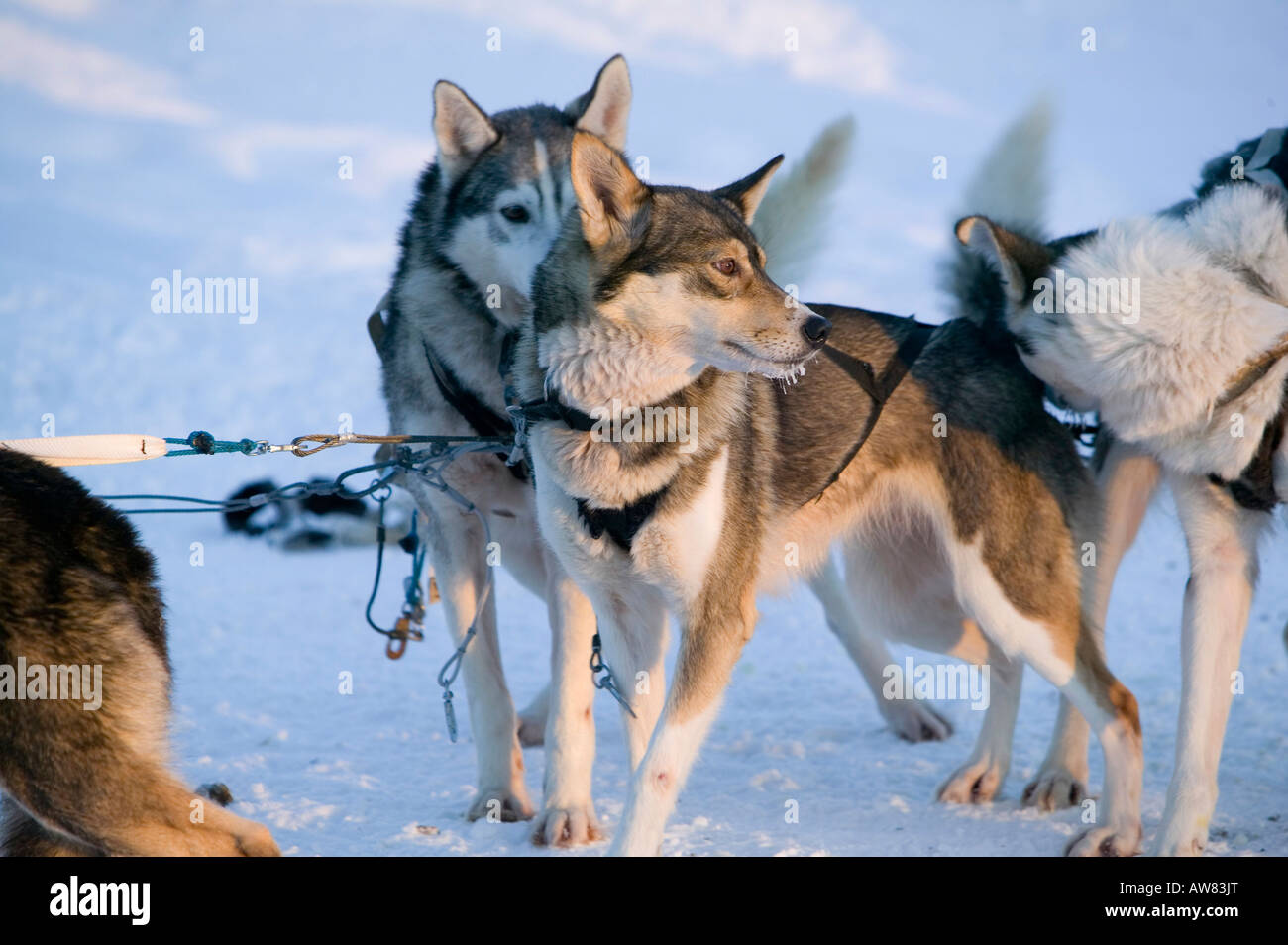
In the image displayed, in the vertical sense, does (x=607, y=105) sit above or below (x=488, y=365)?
above

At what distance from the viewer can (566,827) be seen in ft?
11.2

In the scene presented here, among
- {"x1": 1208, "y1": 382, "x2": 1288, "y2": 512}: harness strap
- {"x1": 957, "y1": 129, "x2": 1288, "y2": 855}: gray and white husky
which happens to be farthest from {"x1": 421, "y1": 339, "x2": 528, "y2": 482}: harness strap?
{"x1": 1208, "y1": 382, "x2": 1288, "y2": 512}: harness strap

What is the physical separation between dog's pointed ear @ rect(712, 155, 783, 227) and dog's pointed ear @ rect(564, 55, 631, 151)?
70 centimetres

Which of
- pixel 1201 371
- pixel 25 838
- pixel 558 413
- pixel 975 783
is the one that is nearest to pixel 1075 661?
pixel 975 783

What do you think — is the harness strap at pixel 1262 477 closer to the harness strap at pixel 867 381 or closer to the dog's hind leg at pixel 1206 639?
the dog's hind leg at pixel 1206 639

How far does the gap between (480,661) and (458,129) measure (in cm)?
169

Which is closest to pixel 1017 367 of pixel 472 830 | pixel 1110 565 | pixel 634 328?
pixel 1110 565

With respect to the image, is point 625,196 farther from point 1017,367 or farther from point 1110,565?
point 1110,565

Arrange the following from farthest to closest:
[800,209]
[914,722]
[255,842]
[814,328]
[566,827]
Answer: [914,722] < [800,209] < [566,827] < [814,328] < [255,842]

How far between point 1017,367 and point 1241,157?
88 centimetres

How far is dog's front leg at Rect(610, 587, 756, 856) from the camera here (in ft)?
9.52

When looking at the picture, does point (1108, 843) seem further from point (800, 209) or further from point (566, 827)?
point (800, 209)

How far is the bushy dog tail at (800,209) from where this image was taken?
173 inches
